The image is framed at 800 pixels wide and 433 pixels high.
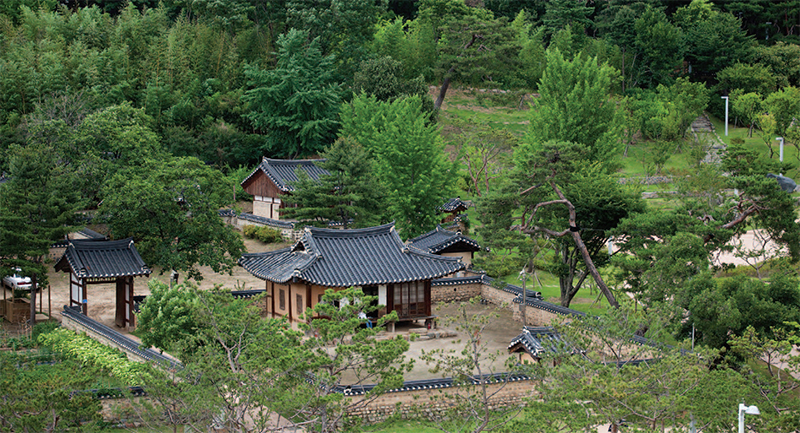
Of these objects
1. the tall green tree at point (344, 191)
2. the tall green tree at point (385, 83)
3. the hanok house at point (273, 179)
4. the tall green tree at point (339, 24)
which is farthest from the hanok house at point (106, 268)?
the tall green tree at point (339, 24)

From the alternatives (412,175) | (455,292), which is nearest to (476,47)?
(412,175)

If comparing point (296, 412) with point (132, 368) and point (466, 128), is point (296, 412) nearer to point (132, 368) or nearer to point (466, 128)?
point (132, 368)

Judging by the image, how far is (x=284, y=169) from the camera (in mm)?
48375

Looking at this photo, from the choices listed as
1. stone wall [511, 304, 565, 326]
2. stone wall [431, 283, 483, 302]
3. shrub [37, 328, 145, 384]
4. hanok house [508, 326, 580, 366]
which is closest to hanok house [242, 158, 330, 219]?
stone wall [431, 283, 483, 302]

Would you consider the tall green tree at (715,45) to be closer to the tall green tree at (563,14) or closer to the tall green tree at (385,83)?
the tall green tree at (563,14)

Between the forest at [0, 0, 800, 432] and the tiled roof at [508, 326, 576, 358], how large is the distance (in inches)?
119

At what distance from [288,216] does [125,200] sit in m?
13.9

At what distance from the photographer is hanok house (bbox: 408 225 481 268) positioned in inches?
1563

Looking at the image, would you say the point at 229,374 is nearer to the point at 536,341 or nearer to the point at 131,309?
the point at 536,341

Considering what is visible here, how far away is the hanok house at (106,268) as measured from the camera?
3130 cm

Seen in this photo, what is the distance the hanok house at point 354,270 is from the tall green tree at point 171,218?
5.10 feet

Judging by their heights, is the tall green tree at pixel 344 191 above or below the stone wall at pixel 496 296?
above

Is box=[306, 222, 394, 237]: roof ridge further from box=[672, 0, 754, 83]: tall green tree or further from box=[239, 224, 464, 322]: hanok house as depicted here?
box=[672, 0, 754, 83]: tall green tree

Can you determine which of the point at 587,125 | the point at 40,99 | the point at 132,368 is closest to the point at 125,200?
the point at 132,368
